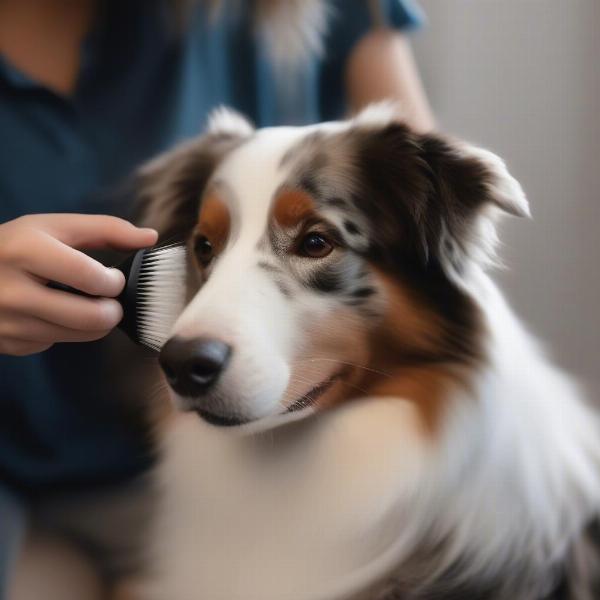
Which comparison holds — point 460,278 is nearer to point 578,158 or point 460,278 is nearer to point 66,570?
point 578,158

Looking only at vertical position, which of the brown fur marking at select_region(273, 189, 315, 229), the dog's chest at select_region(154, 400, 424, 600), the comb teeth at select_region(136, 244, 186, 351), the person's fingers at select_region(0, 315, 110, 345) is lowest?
the dog's chest at select_region(154, 400, 424, 600)

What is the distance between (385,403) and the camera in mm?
630

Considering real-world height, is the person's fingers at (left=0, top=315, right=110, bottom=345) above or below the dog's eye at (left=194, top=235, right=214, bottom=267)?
below

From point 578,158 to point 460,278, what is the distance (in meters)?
0.17

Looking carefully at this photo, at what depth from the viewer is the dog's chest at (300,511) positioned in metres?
0.61

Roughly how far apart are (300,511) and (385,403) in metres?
0.11

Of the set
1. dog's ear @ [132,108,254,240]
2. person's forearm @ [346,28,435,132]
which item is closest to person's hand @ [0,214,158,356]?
dog's ear @ [132,108,254,240]

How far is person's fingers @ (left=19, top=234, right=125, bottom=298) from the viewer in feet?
1.67

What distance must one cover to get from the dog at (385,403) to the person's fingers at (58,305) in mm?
74

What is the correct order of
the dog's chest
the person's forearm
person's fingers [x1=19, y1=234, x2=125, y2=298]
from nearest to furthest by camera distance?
1. person's fingers [x1=19, y1=234, x2=125, y2=298]
2. the dog's chest
3. the person's forearm

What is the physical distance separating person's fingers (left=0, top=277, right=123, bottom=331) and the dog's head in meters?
0.07

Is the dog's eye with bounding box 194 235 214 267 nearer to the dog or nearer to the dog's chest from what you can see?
the dog

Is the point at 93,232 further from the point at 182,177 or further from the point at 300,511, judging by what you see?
the point at 300,511

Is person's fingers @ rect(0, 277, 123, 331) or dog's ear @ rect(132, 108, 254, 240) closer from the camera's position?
person's fingers @ rect(0, 277, 123, 331)
